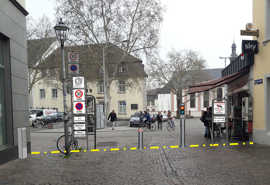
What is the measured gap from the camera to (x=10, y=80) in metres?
7.70

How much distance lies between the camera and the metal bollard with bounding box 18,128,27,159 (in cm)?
776

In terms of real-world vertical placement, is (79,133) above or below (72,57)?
below

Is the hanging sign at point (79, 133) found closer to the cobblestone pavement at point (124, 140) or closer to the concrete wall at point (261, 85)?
the cobblestone pavement at point (124, 140)

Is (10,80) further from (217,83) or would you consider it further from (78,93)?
(217,83)

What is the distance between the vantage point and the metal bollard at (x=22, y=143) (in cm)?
776

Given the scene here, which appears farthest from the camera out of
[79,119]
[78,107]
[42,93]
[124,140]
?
[42,93]

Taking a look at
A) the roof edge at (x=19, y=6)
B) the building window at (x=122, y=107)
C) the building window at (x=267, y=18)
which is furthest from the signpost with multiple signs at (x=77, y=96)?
the building window at (x=122, y=107)

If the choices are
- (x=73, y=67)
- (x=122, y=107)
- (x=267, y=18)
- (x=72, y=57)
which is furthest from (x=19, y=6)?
(x=122, y=107)

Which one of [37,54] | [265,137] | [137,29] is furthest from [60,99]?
[265,137]

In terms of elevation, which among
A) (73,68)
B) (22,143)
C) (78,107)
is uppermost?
(73,68)

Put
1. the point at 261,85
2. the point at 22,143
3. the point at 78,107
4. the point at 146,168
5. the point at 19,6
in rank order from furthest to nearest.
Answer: the point at 261,85 → the point at 78,107 → the point at 19,6 → the point at 22,143 → the point at 146,168

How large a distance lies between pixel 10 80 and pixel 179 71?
38251mm

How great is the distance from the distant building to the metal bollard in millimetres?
144

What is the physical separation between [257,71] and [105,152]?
22.7ft
